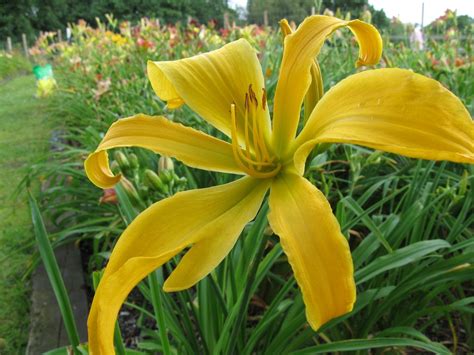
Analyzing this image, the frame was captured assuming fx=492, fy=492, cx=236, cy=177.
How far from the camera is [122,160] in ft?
4.25

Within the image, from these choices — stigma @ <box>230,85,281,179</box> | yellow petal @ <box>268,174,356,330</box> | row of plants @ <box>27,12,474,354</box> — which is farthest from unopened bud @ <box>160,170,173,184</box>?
yellow petal @ <box>268,174,356,330</box>

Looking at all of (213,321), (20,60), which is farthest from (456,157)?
(20,60)

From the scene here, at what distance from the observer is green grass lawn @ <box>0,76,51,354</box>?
7.12 feet

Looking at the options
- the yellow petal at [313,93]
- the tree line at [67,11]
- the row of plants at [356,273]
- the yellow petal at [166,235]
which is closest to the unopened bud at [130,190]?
the row of plants at [356,273]

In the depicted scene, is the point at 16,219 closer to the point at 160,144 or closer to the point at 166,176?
the point at 166,176

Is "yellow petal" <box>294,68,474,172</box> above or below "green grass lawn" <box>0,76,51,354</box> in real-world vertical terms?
above

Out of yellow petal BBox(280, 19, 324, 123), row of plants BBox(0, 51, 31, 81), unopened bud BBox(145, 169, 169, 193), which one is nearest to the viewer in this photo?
yellow petal BBox(280, 19, 324, 123)

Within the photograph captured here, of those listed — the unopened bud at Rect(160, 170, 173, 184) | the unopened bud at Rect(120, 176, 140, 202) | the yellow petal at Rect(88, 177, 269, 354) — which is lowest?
the unopened bud at Rect(120, 176, 140, 202)

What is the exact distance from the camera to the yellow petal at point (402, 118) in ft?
1.77

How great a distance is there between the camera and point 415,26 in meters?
4.80

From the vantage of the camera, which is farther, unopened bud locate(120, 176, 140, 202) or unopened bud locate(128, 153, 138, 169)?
unopened bud locate(128, 153, 138, 169)

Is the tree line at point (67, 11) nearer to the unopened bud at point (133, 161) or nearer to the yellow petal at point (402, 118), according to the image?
the unopened bud at point (133, 161)

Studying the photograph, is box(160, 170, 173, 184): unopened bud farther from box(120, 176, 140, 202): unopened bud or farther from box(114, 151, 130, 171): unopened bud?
box(114, 151, 130, 171): unopened bud

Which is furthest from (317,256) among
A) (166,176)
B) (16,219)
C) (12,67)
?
(12,67)
